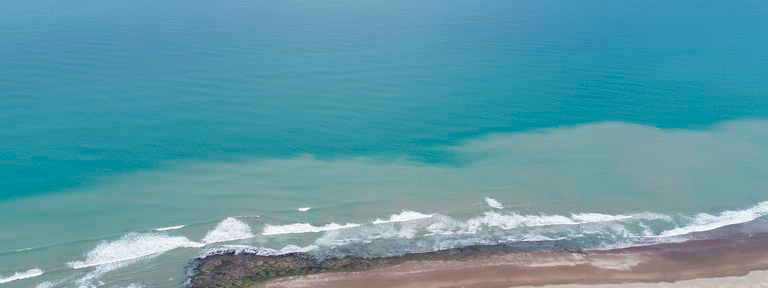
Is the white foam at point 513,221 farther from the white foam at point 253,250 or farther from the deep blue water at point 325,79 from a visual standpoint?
the white foam at point 253,250

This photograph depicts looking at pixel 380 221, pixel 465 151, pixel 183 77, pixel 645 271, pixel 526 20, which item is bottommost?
pixel 645 271

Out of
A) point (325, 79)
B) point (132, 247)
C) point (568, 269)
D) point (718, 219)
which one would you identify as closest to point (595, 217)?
point (568, 269)

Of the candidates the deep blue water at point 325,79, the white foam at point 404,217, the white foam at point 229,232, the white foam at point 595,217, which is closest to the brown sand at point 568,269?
the white foam at point 595,217

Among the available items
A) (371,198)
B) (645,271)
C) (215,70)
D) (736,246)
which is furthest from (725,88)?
(215,70)

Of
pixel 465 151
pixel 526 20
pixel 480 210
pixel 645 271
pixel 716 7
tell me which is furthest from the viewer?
pixel 716 7

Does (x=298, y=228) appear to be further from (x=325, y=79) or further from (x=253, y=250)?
(x=325, y=79)

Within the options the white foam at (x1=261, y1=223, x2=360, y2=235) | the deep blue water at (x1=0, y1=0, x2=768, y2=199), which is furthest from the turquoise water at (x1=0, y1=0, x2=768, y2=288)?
the deep blue water at (x1=0, y1=0, x2=768, y2=199)

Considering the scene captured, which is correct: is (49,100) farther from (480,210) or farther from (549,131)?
(549,131)
